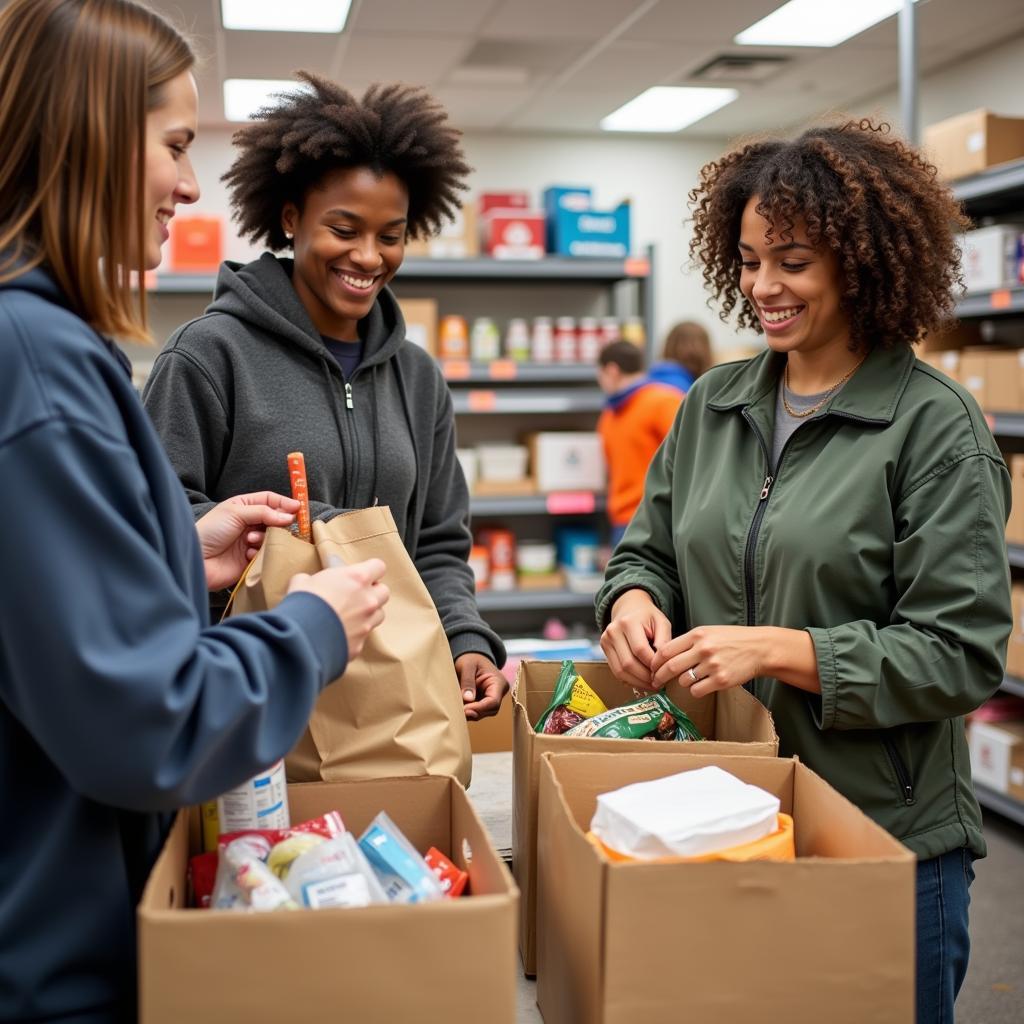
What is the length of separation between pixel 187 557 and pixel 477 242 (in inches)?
185

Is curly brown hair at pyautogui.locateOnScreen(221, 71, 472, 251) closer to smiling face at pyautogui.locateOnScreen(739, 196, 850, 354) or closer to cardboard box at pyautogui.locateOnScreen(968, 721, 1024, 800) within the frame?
smiling face at pyautogui.locateOnScreen(739, 196, 850, 354)

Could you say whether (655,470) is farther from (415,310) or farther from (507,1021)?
(415,310)

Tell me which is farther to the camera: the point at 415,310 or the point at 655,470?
the point at 415,310

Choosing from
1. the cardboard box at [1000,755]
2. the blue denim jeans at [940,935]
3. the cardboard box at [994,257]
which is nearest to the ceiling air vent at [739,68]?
the cardboard box at [994,257]

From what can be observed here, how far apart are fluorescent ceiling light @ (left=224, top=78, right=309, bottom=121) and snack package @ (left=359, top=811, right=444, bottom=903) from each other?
511cm

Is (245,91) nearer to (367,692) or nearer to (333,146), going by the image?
(333,146)

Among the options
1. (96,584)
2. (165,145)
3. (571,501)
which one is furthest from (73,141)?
(571,501)

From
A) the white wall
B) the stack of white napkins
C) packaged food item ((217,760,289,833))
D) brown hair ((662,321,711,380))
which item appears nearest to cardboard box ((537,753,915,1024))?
the stack of white napkins

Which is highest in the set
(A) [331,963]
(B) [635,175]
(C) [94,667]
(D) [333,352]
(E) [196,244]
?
(B) [635,175]

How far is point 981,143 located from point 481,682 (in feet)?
11.1

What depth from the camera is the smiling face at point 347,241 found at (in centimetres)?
178

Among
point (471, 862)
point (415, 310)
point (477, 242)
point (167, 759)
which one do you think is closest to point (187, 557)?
point (167, 759)

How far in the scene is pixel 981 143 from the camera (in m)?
4.08

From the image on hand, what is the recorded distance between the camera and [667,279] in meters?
7.44
